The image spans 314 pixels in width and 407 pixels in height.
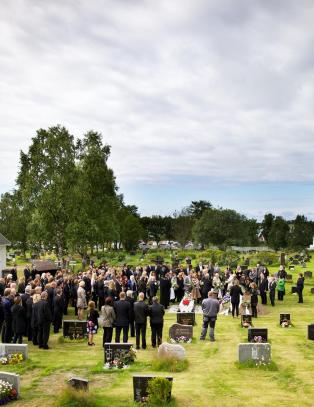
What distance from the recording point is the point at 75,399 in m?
11.8

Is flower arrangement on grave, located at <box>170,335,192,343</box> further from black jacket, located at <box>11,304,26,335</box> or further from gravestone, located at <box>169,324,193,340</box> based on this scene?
black jacket, located at <box>11,304,26,335</box>

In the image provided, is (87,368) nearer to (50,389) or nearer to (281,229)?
(50,389)

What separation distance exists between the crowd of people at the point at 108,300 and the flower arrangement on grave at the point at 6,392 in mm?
5407

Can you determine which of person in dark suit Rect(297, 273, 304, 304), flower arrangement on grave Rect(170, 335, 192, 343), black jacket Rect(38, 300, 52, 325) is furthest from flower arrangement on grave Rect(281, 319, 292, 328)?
black jacket Rect(38, 300, 52, 325)

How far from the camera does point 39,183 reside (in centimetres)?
5078

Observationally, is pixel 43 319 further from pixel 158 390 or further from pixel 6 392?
pixel 158 390

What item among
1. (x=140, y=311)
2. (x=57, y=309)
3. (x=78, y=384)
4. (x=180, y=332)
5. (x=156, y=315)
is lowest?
(x=78, y=384)

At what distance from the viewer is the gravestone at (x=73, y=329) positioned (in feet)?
65.3

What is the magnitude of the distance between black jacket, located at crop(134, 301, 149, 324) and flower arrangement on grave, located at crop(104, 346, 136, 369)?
2.35 meters

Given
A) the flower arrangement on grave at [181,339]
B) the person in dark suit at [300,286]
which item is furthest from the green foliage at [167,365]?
the person in dark suit at [300,286]

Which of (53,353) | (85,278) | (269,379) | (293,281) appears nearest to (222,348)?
(269,379)

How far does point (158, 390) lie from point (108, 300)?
650 centimetres

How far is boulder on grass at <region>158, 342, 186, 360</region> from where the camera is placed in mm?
15445

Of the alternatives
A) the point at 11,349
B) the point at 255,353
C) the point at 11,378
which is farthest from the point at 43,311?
the point at 255,353
